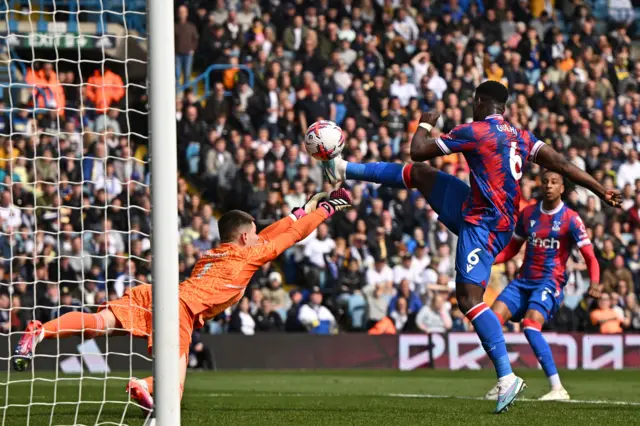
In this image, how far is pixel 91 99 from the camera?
19.1 m

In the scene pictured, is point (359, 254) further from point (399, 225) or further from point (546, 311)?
point (546, 311)

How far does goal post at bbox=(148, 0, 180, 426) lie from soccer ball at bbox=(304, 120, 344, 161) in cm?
349

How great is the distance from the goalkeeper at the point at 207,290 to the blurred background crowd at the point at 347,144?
5843mm

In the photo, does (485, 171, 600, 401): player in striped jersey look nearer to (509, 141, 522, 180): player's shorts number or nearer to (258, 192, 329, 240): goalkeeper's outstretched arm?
(509, 141, 522, 180): player's shorts number

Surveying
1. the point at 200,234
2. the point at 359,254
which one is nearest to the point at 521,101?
the point at 359,254

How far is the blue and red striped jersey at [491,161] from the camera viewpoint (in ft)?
30.7

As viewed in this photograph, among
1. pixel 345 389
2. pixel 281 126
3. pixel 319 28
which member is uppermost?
pixel 319 28

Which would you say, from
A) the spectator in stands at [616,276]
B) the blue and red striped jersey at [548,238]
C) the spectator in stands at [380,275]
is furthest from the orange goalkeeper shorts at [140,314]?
the spectator in stands at [616,276]

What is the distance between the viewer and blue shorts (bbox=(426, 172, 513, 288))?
30.8 ft

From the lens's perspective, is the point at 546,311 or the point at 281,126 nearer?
the point at 546,311

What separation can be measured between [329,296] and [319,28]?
6.59m

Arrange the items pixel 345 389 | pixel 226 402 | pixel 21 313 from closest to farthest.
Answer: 1. pixel 226 402
2. pixel 345 389
3. pixel 21 313

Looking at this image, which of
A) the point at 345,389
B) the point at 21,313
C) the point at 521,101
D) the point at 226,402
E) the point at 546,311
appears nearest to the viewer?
the point at 226,402

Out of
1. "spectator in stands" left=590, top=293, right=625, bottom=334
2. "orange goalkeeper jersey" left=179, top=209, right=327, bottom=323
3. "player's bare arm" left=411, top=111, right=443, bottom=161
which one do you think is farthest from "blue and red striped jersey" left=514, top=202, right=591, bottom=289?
"spectator in stands" left=590, top=293, right=625, bottom=334
